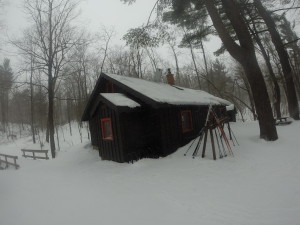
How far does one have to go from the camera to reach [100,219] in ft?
16.4

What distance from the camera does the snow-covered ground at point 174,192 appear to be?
15.6 feet

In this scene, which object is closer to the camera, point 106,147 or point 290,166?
point 290,166

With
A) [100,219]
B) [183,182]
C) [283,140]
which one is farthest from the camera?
[283,140]

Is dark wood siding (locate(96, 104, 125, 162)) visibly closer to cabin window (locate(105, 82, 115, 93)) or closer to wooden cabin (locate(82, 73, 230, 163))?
wooden cabin (locate(82, 73, 230, 163))

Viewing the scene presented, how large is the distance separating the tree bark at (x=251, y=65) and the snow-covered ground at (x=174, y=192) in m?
0.79

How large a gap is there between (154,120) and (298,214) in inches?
269

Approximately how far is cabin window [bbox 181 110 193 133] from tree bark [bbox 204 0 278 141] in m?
3.84

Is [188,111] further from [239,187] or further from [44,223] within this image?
[44,223]

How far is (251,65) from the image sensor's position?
9.74 meters

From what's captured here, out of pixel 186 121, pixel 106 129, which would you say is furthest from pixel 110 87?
pixel 186 121

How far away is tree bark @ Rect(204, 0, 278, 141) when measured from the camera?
31.6 ft

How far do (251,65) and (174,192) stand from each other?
6888 mm

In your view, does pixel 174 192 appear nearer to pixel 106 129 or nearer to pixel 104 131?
pixel 106 129

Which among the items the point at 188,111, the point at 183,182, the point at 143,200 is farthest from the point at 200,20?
the point at 143,200
